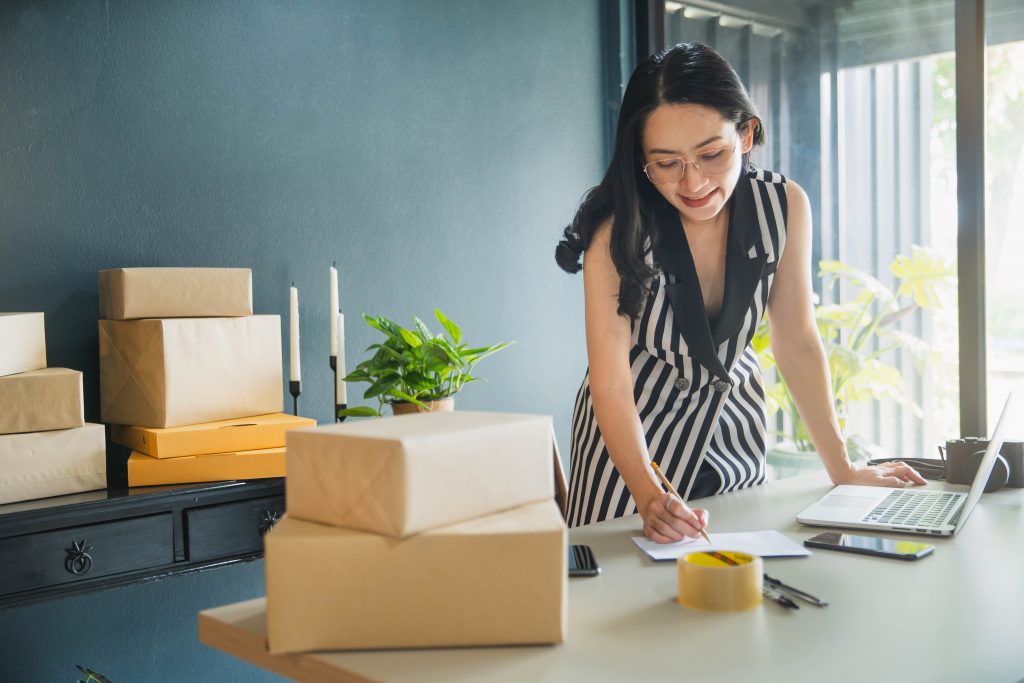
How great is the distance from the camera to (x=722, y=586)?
41.0 inches

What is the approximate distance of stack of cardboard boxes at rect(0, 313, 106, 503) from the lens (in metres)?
1.84

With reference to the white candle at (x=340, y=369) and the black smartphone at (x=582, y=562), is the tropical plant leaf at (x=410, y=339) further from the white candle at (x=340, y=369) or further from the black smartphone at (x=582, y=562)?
the black smartphone at (x=582, y=562)

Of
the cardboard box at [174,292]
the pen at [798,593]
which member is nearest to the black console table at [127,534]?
the cardboard box at [174,292]

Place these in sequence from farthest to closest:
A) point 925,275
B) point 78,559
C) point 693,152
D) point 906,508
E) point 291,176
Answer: point 925,275 → point 291,176 → point 78,559 → point 693,152 → point 906,508

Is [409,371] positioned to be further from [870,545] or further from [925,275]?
[925,275]

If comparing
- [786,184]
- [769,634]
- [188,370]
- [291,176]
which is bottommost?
[769,634]

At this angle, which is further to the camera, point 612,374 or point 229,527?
point 229,527

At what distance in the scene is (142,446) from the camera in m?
2.09

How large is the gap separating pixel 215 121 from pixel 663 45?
1.75 m

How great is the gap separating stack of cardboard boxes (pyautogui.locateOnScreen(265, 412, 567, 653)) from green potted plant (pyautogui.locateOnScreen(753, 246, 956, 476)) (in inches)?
81.2

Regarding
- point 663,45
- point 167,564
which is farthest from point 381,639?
point 663,45

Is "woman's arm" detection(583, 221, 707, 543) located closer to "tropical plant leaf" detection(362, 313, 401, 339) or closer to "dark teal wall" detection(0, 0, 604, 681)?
"tropical plant leaf" detection(362, 313, 401, 339)

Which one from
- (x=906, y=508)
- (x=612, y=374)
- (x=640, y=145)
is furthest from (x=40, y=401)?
(x=906, y=508)

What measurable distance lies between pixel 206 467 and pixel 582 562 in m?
1.11
